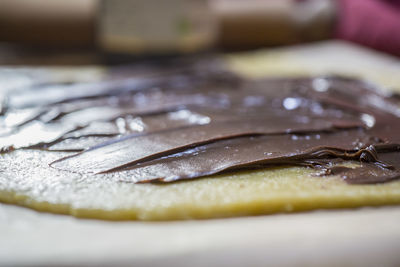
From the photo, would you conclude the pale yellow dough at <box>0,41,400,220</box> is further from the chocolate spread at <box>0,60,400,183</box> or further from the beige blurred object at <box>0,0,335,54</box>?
the beige blurred object at <box>0,0,335,54</box>

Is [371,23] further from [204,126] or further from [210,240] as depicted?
[210,240]

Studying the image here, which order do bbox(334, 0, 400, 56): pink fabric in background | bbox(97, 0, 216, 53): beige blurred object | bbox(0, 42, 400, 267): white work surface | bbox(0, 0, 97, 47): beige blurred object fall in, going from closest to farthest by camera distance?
bbox(0, 42, 400, 267): white work surface, bbox(97, 0, 216, 53): beige blurred object, bbox(334, 0, 400, 56): pink fabric in background, bbox(0, 0, 97, 47): beige blurred object

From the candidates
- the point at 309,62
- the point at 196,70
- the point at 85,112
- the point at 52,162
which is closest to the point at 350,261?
the point at 52,162

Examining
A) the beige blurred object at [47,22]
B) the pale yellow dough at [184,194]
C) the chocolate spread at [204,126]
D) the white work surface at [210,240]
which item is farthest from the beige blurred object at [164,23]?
the white work surface at [210,240]

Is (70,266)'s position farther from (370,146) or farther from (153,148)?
(370,146)

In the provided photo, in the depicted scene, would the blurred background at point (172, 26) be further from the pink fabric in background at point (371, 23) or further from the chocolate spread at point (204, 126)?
the chocolate spread at point (204, 126)

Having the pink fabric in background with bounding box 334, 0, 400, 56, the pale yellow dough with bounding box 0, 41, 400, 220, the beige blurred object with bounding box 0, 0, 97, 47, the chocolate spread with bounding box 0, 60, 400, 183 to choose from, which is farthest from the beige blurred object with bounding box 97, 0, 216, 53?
the pale yellow dough with bounding box 0, 41, 400, 220
